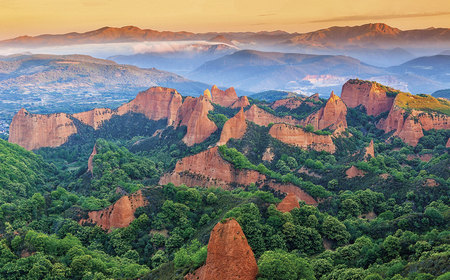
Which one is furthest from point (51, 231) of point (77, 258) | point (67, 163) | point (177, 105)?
point (177, 105)

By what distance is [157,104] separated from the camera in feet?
444

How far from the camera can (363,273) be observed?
3138 centimetres

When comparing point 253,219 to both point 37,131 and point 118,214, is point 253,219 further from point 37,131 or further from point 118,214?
point 37,131

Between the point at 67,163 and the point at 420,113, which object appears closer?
the point at 420,113

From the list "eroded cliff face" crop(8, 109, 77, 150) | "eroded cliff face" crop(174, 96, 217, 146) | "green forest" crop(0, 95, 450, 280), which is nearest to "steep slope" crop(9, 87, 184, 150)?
"eroded cliff face" crop(8, 109, 77, 150)

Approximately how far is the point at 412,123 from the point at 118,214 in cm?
7131

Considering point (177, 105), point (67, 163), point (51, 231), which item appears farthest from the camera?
point (177, 105)

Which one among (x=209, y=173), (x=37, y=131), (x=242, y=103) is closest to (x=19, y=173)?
(x=37, y=131)

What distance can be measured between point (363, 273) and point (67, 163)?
303ft

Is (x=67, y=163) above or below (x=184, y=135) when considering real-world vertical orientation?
below

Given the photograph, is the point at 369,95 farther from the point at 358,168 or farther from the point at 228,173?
the point at 228,173

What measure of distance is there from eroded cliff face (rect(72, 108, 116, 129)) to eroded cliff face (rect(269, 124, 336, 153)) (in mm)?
66597

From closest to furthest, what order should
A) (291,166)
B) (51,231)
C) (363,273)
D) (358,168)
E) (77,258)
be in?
(363,273), (77,258), (51,231), (358,168), (291,166)

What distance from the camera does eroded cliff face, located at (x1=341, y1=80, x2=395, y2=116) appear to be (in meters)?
120
